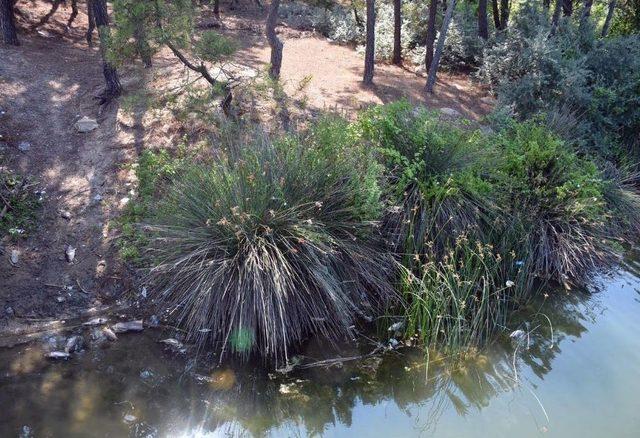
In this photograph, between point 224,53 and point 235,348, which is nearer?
point 235,348

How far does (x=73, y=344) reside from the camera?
4871mm

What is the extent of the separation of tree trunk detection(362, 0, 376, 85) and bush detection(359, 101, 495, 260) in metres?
3.88

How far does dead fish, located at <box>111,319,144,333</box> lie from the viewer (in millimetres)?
5094

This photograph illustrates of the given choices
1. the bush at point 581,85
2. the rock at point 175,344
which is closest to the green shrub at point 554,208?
the bush at point 581,85

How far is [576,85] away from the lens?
9.10m

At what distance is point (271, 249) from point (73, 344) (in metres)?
1.94

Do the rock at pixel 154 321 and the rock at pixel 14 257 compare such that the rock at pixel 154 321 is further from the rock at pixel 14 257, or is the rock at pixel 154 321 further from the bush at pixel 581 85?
the bush at pixel 581 85

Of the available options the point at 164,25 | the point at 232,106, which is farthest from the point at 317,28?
the point at 164,25

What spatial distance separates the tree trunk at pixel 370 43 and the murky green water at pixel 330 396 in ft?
21.8

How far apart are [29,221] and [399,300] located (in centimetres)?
406

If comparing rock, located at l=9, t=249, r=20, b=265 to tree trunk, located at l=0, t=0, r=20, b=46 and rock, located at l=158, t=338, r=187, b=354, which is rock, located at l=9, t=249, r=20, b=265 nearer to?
rock, located at l=158, t=338, r=187, b=354

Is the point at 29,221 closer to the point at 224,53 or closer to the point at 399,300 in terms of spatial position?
the point at 224,53

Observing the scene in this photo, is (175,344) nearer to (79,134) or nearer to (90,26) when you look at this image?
(79,134)

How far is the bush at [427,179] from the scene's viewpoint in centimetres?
582
